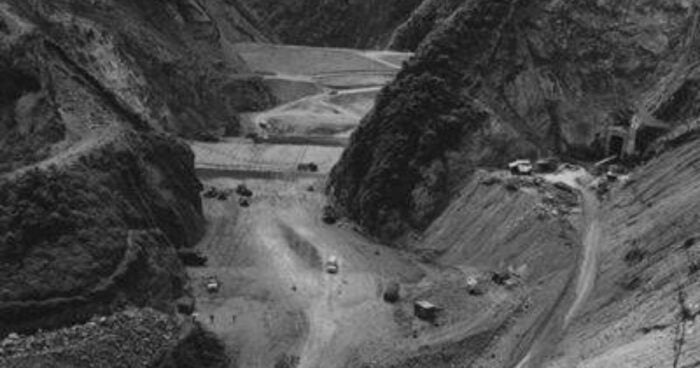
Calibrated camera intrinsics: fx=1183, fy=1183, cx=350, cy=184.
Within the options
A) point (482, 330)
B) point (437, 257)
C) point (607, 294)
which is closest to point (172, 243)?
point (437, 257)

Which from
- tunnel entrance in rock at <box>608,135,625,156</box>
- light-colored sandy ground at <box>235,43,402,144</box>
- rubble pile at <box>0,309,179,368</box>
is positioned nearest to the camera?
rubble pile at <box>0,309,179,368</box>

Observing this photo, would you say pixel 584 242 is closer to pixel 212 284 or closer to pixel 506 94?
pixel 506 94

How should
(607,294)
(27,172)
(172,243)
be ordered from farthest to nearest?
1. (172,243)
2. (27,172)
3. (607,294)

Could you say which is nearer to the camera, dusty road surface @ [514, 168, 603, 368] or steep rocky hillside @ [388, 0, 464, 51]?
dusty road surface @ [514, 168, 603, 368]

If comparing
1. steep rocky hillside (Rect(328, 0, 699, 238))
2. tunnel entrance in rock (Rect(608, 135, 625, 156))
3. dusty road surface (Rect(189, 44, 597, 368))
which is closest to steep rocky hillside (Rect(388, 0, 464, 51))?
dusty road surface (Rect(189, 44, 597, 368))

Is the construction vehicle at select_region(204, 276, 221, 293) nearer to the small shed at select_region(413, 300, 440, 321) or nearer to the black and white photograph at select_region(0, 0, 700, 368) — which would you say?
the black and white photograph at select_region(0, 0, 700, 368)

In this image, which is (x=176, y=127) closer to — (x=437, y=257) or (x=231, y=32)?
(x=437, y=257)

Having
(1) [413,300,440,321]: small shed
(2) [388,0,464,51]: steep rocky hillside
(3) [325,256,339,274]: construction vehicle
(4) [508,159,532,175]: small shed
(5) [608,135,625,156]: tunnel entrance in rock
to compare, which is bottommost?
(3) [325,256,339,274]: construction vehicle
